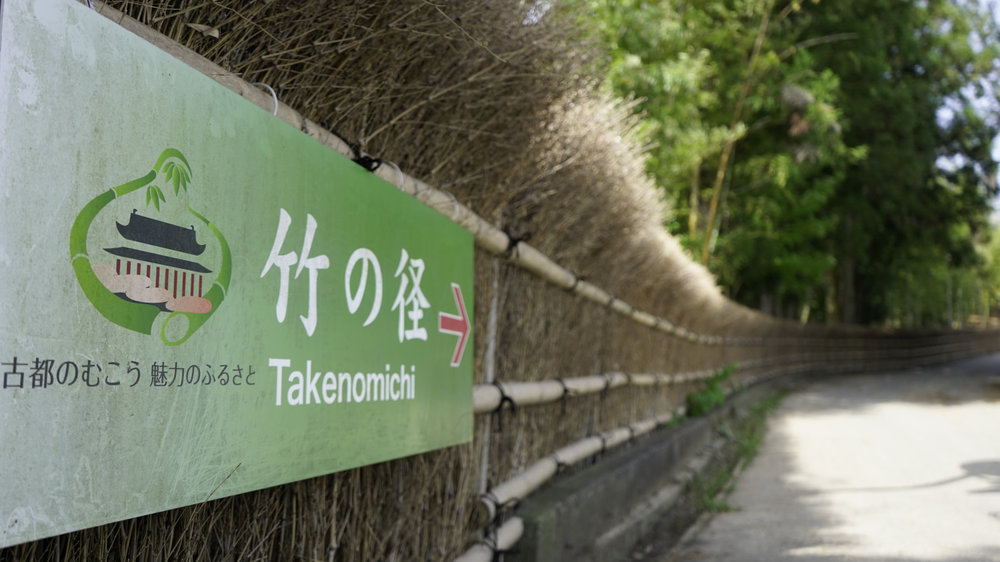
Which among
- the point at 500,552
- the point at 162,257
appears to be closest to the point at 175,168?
the point at 162,257

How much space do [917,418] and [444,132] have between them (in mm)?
11404

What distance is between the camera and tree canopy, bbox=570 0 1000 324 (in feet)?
40.5

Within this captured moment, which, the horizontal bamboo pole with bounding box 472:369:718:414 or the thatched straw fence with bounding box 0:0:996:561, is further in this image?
the horizontal bamboo pole with bounding box 472:369:718:414

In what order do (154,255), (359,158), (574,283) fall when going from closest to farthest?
(154,255) < (359,158) < (574,283)

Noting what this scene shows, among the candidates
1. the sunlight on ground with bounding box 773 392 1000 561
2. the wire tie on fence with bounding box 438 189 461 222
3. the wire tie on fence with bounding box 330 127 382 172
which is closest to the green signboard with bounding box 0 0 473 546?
the wire tie on fence with bounding box 330 127 382 172

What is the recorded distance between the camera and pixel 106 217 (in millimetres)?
1440

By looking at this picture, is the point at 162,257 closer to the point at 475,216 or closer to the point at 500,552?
the point at 475,216

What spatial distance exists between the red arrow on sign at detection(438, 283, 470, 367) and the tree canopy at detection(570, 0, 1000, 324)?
1407 millimetres

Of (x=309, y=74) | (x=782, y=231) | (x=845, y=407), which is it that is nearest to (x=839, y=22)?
(x=782, y=231)

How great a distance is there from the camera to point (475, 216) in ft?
11.6

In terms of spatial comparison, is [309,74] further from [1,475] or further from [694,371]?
[694,371]

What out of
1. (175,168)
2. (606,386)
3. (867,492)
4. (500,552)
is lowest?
(867,492)

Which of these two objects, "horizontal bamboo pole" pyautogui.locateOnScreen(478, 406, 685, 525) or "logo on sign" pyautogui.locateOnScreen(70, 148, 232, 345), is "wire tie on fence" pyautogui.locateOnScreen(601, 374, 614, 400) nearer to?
"horizontal bamboo pole" pyautogui.locateOnScreen(478, 406, 685, 525)

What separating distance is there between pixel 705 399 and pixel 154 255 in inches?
360
